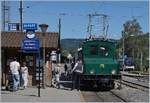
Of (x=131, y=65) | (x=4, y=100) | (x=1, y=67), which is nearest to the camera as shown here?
(x=4, y=100)

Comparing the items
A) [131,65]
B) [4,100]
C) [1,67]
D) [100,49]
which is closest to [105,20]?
[100,49]

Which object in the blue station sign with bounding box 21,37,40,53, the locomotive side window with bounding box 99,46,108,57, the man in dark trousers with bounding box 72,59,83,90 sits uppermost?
the blue station sign with bounding box 21,37,40,53

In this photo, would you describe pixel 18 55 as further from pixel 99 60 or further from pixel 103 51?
pixel 103 51

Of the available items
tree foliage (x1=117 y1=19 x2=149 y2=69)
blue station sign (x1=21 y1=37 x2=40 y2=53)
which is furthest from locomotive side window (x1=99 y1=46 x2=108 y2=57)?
tree foliage (x1=117 y1=19 x2=149 y2=69)

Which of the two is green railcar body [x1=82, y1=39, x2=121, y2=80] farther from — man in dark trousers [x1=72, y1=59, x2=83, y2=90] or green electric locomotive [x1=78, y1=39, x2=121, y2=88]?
man in dark trousers [x1=72, y1=59, x2=83, y2=90]

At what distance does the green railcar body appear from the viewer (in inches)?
1196

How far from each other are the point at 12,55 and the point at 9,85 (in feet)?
13.2

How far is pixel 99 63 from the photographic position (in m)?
30.5

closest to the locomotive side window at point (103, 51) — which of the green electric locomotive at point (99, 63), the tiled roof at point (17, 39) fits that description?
the green electric locomotive at point (99, 63)

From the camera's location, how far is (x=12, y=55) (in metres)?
31.2

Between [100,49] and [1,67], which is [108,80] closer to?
[100,49]

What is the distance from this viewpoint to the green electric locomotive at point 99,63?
30.4 m

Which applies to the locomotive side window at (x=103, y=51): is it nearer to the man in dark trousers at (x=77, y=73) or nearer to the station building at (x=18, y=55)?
the man in dark trousers at (x=77, y=73)

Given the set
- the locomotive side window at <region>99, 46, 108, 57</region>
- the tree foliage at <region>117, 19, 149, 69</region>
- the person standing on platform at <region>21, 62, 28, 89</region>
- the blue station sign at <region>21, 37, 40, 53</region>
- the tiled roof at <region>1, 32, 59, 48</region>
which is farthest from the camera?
the tree foliage at <region>117, 19, 149, 69</region>
